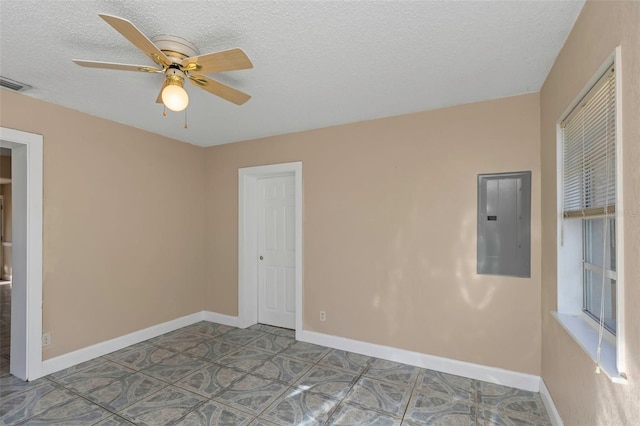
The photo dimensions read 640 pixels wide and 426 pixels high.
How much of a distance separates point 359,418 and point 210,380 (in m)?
1.38

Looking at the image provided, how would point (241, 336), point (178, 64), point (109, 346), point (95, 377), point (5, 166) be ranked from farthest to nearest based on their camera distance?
point (5, 166), point (241, 336), point (109, 346), point (95, 377), point (178, 64)

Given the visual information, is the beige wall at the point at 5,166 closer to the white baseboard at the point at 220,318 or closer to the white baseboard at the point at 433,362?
the white baseboard at the point at 220,318

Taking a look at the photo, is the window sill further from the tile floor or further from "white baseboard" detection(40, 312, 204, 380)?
"white baseboard" detection(40, 312, 204, 380)

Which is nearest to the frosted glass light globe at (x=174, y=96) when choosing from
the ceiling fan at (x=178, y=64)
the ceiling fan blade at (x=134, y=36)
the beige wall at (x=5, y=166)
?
the ceiling fan at (x=178, y=64)

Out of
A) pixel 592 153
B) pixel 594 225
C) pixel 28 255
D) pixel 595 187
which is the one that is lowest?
pixel 28 255

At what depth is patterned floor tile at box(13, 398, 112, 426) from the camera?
83.7 inches

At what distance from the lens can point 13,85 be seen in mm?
2393

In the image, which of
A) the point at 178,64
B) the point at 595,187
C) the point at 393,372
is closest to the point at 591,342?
the point at 595,187

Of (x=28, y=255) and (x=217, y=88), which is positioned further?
(x=28, y=255)

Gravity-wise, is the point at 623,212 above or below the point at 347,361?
above

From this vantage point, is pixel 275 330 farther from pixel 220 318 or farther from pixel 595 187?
pixel 595 187

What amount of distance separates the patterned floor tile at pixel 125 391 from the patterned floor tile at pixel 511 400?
2701mm

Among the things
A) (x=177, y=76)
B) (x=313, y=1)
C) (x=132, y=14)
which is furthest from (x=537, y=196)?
(x=132, y=14)

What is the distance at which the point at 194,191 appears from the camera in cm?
428
